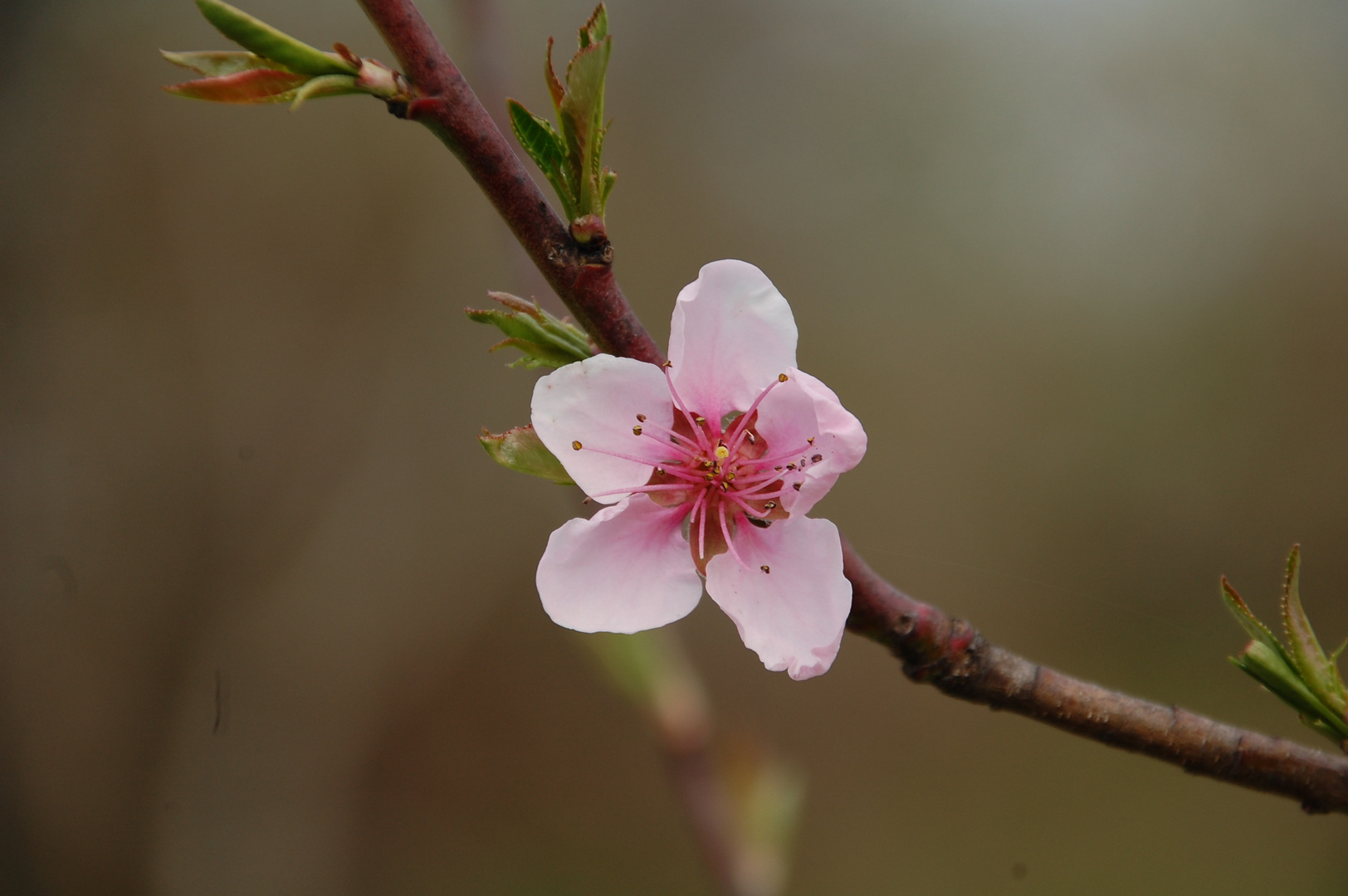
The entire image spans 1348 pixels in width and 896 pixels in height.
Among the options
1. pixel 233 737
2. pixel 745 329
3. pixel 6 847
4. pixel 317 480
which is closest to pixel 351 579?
pixel 317 480

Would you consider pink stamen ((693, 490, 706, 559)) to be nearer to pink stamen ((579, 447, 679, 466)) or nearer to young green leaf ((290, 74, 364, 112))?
pink stamen ((579, 447, 679, 466))

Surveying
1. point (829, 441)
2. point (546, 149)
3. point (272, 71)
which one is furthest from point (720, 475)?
point (272, 71)

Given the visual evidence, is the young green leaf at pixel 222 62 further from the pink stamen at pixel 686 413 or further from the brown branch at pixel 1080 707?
the brown branch at pixel 1080 707

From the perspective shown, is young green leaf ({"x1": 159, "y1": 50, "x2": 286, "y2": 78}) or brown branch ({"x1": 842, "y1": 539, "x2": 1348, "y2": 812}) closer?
young green leaf ({"x1": 159, "y1": 50, "x2": 286, "y2": 78})

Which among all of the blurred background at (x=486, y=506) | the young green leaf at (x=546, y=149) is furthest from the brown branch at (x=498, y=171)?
the blurred background at (x=486, y=506)

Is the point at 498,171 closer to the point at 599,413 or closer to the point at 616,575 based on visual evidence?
the point at 599,413

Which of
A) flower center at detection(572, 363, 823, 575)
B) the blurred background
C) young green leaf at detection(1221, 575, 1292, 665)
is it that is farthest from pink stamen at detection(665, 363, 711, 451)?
the blurred background
